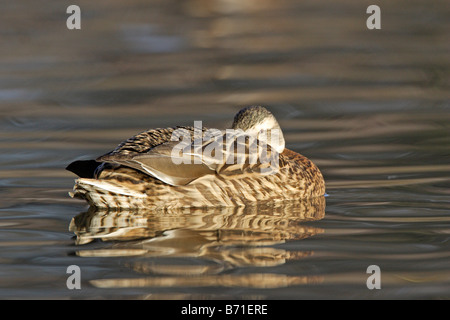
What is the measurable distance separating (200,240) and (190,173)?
3.83ft

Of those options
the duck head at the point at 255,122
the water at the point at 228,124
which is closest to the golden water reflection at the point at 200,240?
the water at the point at 228,124

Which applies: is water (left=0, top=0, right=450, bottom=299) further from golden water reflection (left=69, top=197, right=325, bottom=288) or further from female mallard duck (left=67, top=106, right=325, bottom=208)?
female mallard duck (left=67, top=106, right=325, bottom=208)

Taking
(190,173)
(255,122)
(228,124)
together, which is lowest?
(190,173)

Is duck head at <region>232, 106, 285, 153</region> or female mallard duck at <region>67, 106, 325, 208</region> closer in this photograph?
female mallard duck at <region>67, 106, 325, 208</region>

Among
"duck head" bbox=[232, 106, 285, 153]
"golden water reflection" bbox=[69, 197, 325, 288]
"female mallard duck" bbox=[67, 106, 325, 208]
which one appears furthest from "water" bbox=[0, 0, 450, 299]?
"duck head" bbox=[232, 106, 285, 153]

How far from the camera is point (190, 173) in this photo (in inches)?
327

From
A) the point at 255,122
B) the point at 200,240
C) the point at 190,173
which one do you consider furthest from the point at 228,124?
the point at 200,240

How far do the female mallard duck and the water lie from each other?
0.55ft

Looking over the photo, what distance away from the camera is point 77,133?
11641 millimetres

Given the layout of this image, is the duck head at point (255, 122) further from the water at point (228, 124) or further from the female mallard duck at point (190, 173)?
the water at point (228, 124)

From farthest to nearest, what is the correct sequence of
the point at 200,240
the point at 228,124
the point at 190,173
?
the point at 228,124 → the point at 190,173 → the point at 200,240

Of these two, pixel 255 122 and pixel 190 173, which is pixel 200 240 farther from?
pixel 255 122

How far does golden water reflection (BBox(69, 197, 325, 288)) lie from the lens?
625cm

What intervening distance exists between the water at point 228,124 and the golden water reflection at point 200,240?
0.07 ft
